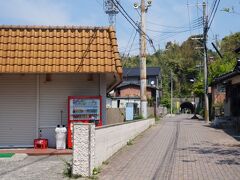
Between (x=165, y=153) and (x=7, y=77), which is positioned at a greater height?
(x=7, y=77)

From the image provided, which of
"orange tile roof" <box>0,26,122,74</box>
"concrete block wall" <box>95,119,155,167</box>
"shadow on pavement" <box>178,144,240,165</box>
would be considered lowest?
"shadow on pavement" <box>178,144,240,165</box>

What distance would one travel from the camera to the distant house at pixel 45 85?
15.1 metres

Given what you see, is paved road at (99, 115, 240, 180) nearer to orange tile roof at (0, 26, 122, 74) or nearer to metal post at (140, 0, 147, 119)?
orange tile roof at (0, 26, 122, 74)

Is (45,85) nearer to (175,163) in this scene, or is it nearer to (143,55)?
(175,163)

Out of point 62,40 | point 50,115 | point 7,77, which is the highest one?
point 62,40

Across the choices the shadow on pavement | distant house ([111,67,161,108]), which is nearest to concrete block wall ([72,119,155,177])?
the shadow on pavement

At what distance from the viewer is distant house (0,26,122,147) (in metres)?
15.1

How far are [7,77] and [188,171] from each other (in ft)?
26.3

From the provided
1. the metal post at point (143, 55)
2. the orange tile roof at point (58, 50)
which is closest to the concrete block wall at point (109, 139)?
the orange tile roof at point (58, 50)

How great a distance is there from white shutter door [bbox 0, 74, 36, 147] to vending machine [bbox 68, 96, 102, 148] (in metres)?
1.56

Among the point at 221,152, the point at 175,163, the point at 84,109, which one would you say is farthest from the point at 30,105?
the point at 221,152

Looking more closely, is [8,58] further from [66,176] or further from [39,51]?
[66,176]

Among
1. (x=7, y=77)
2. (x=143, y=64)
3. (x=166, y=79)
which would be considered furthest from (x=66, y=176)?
(x=166, y=79)

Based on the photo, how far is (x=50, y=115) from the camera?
15.5 meters
